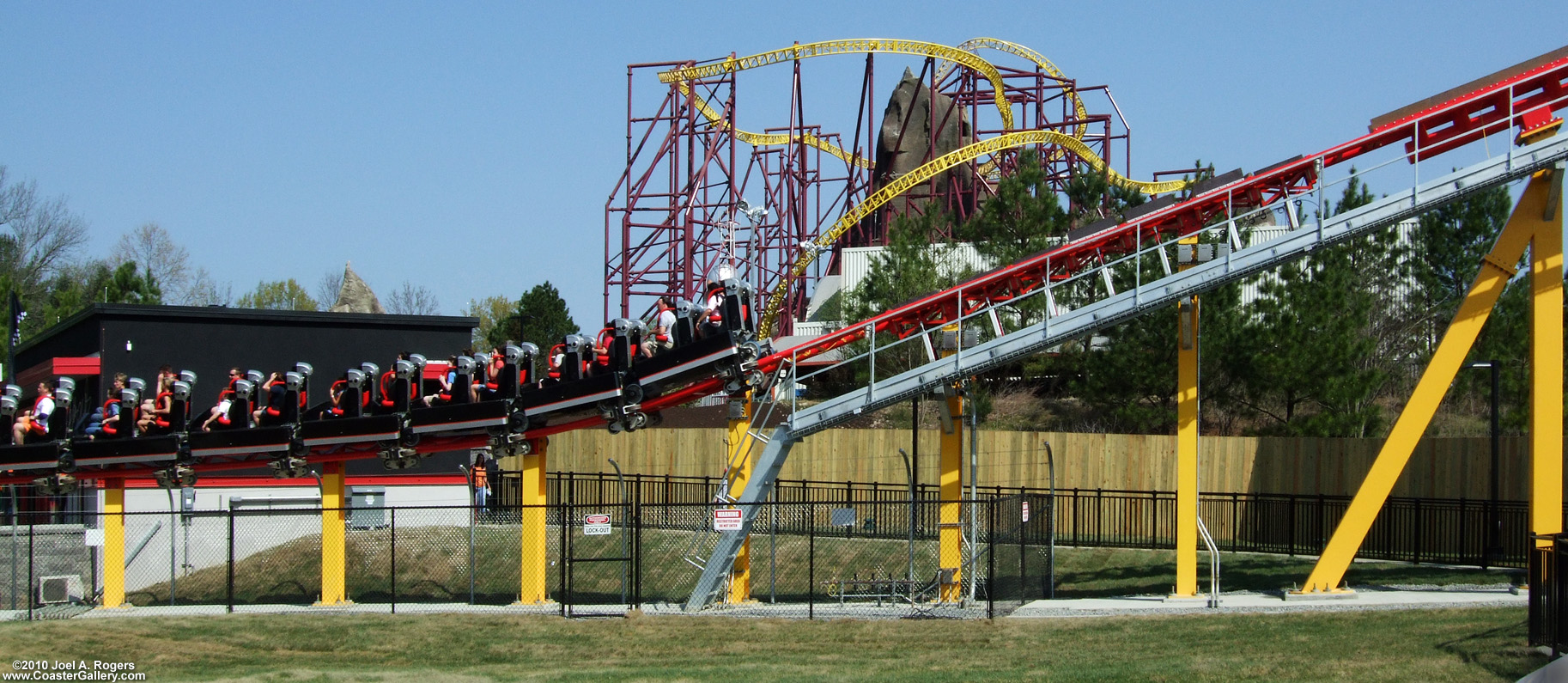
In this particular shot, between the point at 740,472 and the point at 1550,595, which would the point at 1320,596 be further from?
the point at 740,472

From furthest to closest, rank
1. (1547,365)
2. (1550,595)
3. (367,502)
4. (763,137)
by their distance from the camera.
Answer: (763,137) → (367,502) → (1547,365) → (1550,595)

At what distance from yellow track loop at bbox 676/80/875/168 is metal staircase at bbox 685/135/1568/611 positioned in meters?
32.7

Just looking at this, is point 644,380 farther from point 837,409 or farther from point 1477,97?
point 1477,97

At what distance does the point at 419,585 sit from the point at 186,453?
13.6 feet

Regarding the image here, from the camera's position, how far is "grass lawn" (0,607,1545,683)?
46.9ft

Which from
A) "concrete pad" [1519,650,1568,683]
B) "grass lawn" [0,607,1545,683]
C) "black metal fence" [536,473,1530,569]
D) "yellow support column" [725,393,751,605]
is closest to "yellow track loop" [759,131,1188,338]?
"black metal fence" [536,473,1530,569]

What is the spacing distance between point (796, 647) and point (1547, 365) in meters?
10.5

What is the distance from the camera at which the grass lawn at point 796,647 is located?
14.3 m

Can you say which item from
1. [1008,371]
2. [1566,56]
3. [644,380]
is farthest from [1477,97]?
[1008,371]

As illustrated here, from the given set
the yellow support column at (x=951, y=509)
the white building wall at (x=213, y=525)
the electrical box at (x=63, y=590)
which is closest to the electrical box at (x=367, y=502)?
the white building wall at (x=213, y=525)

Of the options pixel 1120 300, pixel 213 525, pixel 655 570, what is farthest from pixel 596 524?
pixel 213 525

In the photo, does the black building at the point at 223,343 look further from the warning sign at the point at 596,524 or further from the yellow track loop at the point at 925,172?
the yellow track loop at the point at 925,172

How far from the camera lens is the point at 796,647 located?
16.7m

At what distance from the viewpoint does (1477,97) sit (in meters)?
19.3
